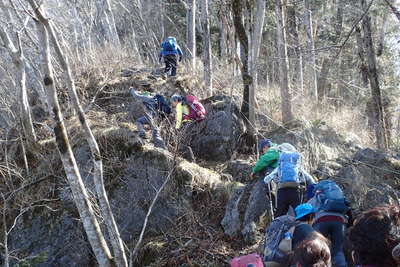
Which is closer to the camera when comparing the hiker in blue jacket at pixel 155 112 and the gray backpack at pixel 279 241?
the gray backpack at pixel 279 241

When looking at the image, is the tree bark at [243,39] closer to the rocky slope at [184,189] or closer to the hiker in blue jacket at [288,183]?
the rocky slope at [184,189]

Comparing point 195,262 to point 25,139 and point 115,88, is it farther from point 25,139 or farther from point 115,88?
point 115,88

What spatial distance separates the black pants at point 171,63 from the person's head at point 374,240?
902cm

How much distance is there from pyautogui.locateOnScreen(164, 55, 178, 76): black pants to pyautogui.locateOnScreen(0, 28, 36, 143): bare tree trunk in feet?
12.9

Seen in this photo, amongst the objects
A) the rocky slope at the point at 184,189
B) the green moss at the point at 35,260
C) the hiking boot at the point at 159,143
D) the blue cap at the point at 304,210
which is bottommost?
the green moss at the point at 35,260

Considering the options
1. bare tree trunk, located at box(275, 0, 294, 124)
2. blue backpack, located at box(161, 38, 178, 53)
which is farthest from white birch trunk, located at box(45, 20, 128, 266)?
blue backpack, located at box(161, 38, 178, 53)

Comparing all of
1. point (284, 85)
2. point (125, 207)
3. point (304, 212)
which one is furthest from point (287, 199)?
point (284, 85)

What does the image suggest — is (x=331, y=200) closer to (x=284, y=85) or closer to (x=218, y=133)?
(x=218, y=133)

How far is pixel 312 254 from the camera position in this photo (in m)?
2.64

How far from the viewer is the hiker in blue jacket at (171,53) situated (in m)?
11.0

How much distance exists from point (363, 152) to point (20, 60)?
22.6ft

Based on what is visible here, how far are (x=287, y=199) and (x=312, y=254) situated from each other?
9.03 feet

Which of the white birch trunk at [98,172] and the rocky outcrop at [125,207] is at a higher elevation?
the white birch trunk at [98,172]

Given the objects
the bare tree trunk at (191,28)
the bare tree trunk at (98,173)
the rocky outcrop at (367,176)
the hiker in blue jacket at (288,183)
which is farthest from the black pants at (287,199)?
the bare tree trunk at (191,28)
